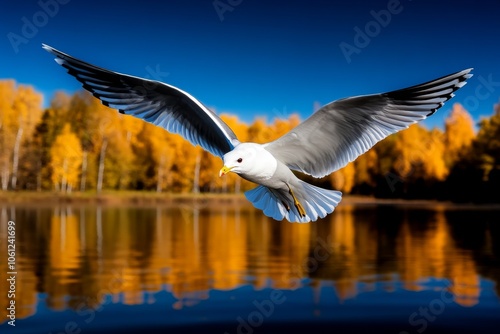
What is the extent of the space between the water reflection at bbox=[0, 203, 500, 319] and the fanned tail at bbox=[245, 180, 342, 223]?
10.9m

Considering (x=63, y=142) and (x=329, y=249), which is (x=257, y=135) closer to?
(x=63, y=142)

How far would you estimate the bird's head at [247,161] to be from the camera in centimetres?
361

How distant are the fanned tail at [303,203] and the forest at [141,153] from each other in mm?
42575

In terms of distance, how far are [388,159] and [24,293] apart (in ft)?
156

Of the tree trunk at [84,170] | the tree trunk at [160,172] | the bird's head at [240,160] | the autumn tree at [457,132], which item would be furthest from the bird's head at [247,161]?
the autumn tree at [457,132]

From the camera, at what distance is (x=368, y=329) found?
13.8 metres

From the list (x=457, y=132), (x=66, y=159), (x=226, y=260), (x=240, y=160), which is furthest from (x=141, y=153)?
(x=240, y=160)

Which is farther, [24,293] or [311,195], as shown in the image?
[24,293]

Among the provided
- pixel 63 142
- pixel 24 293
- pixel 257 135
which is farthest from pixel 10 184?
pixel 24 293

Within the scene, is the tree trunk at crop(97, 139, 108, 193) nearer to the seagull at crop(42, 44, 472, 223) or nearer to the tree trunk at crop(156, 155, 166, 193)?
the tree trunk at crop(156, 155, 166, 193)

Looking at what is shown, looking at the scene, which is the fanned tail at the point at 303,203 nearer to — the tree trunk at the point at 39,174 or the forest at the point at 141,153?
the forest at the point at 141,153

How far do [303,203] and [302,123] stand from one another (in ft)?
2.20

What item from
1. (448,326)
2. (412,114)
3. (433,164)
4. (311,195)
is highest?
(433,164)

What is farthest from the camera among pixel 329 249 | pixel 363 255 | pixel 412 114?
pixel 329 249
